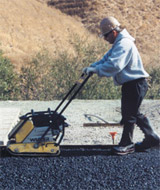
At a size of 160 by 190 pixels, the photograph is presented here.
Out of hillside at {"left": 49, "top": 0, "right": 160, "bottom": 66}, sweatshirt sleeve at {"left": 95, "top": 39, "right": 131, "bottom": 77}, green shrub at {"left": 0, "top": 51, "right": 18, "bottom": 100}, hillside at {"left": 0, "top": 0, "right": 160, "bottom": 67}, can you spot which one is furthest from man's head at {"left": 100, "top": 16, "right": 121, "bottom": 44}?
hillside at {"left": 49, "top": 0, "right": 160, "bottom": 66}

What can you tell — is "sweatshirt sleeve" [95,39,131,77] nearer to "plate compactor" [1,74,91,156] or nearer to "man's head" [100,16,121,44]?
"man's head" [100,16,121,44]

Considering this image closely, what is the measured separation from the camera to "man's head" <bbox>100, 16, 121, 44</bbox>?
6.22 meters

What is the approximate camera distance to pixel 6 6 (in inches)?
1769

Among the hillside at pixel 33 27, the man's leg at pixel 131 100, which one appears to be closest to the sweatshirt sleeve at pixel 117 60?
the man's leg at pixel 131 100

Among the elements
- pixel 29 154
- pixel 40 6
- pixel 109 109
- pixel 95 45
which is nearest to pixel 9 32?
pixel 40 6

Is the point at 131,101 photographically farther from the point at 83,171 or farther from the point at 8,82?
the point at 8,82

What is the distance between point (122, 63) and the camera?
6.06 m

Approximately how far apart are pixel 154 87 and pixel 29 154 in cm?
1143

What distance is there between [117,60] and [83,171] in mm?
1578

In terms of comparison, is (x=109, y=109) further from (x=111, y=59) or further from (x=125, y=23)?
(x=125, y=23)

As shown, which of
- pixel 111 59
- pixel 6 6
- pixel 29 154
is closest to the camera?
pixel 111 59

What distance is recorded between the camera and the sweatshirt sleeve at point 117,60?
6.04 m

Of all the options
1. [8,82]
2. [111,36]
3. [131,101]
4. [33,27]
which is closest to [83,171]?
[131,101]

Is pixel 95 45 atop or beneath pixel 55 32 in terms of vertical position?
atop
